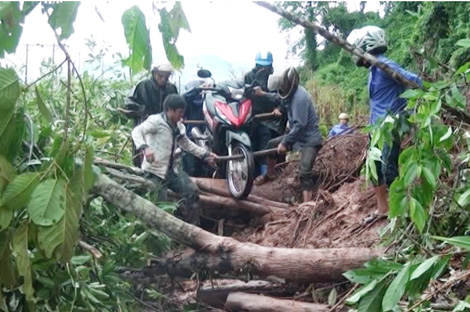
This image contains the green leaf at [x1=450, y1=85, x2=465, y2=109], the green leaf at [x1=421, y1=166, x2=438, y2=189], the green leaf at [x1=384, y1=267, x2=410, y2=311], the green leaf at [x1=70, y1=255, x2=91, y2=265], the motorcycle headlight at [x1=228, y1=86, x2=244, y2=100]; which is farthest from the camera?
the motorcycle headlight at [x1=228, y1=86, x2=244, y2=100]

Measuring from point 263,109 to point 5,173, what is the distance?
15.6 feet

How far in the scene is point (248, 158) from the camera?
264 inches

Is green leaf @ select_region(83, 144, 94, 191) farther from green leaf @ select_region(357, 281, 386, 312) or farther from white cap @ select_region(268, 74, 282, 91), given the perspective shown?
white cap @ select_region(268, 74, 282, 91)

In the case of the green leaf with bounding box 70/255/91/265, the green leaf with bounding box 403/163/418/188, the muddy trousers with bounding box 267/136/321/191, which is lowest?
the muddy trousers with bounding box 267/136/321/191

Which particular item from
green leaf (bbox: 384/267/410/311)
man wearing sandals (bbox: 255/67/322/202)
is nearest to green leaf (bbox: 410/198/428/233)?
green leaf (bbox: 384/267/410/311)

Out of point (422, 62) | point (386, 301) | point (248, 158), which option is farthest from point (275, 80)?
point (386, 301)

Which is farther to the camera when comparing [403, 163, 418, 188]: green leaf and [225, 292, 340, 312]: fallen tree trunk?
[225, 292, 340, 312]: fallen tree trunk

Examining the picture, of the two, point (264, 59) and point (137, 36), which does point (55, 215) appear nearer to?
point (137, 36)

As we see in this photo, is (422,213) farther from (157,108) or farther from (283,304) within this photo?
(157,108)

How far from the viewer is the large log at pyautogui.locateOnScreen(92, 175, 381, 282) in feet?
16.8

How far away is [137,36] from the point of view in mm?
2285

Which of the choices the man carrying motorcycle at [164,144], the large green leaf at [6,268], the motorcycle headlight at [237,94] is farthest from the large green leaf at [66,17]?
the motorcycle headlight at [237,94]

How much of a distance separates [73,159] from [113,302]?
1916 millimetres

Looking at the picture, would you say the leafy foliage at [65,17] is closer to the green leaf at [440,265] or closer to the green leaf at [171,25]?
the green leaf at [171,25]
